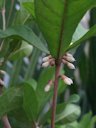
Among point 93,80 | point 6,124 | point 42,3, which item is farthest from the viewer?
point 93,80

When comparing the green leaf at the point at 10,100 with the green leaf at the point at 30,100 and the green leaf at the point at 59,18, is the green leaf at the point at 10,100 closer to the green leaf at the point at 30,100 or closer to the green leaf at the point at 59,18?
the green leaf at the point at 30,100

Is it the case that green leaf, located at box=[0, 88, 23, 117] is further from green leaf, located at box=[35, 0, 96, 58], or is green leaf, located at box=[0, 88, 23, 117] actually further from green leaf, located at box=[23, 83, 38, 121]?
green leaf, located at box=[35, 0, 96, 58]

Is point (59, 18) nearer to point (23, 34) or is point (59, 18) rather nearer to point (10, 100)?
point (23, 34)

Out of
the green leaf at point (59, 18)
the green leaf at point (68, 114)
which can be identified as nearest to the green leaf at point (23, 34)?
the green leaf at point (59, 18)

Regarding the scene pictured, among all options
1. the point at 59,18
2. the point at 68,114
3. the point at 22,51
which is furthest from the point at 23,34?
the point at 68,114

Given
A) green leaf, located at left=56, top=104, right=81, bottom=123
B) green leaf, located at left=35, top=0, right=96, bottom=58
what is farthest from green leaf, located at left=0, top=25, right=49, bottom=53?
green leaf, located at left=56, top=104, right=81, bottom=123

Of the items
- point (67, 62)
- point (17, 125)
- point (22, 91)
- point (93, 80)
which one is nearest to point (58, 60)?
point (67, 62)

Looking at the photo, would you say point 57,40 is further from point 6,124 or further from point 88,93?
point 88,93
